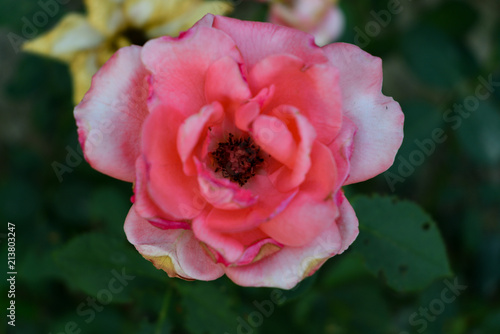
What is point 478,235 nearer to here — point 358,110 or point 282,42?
point 358,110

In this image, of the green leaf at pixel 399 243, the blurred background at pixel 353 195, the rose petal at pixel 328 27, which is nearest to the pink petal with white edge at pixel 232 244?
the green leaf at pixel 399 243

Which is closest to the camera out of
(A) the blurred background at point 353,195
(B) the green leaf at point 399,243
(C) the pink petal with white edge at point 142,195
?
(C) the pink petal with white edge at point 142,195

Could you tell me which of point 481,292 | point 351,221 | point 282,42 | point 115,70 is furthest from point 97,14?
point 481,292

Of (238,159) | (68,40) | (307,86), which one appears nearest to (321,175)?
(307,86)

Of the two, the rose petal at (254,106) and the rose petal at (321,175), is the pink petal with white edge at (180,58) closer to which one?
the rose petal at (254,106)

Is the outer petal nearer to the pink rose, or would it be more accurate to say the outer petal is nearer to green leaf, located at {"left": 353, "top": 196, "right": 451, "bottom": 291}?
the pink rose

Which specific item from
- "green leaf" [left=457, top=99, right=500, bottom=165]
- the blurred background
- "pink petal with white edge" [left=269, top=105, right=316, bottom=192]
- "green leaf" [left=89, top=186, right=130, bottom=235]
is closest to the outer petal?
the blurred background
